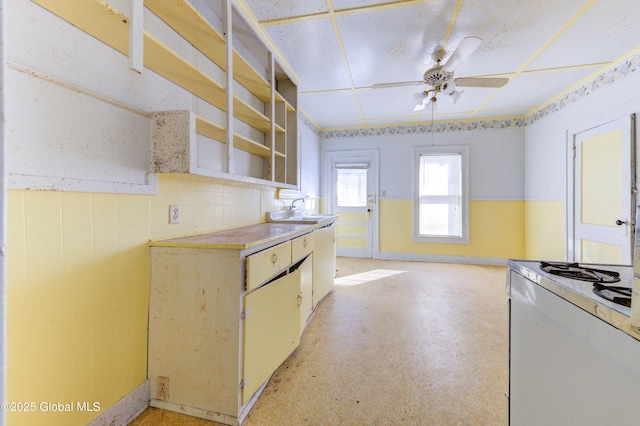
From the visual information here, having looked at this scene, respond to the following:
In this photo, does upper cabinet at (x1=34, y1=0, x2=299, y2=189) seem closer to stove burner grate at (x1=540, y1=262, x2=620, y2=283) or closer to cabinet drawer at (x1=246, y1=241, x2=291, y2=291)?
cabinet drawer at (x1=246, y1=241, x2=291, y2=291)

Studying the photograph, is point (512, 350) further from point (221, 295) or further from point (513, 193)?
point (513, 193)

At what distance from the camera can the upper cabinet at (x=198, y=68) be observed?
1.08 metres

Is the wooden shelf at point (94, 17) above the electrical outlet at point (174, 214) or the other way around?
above

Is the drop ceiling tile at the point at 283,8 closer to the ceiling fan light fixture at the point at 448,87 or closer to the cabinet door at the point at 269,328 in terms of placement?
the ceiling fan light fixture at the point at 448,87

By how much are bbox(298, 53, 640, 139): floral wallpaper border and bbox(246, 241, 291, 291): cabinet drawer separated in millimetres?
2781

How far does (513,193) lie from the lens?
171 inches

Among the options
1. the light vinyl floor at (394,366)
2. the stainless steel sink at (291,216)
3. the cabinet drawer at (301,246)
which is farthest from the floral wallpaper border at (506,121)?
the light vinyl floor at (394,366)

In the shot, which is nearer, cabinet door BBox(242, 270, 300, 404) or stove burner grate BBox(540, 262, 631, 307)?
stove burner grate BBox(540, 262, 631, 307)

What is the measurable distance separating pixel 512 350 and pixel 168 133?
1827 millimetres

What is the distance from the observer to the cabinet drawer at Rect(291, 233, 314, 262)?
187 cm

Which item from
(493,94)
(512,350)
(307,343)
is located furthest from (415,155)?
(512,350)

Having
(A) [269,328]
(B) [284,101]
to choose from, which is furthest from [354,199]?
(A) [269,328]

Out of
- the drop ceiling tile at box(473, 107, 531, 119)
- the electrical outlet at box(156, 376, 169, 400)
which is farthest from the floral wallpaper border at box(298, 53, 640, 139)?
the electrical outlet at box(156, 376, 169, 400)

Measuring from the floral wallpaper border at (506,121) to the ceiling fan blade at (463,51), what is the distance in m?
1.76
